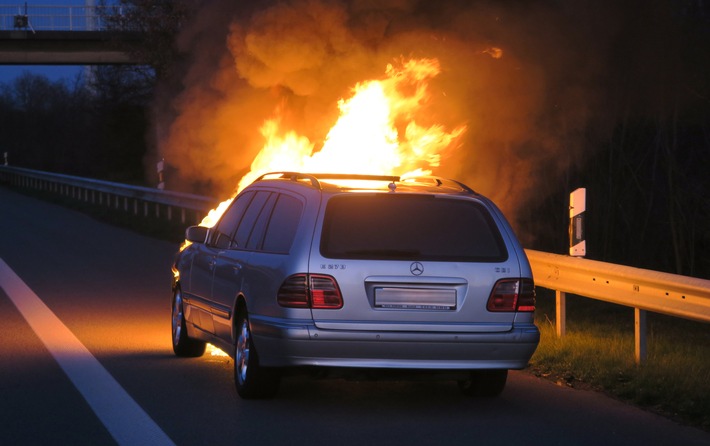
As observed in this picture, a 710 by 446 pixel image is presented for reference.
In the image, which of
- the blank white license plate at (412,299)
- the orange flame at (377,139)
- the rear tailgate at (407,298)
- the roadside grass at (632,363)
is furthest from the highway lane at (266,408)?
the orange flame at (377,139)

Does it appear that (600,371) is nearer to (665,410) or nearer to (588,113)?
(665,410)

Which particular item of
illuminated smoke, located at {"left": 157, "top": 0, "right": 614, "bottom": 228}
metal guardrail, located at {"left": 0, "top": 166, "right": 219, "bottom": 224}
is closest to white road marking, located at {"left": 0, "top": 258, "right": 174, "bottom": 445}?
illuminated smoke, located at {"left": 157, "top": 0, "right": 614, "bottom": 228}

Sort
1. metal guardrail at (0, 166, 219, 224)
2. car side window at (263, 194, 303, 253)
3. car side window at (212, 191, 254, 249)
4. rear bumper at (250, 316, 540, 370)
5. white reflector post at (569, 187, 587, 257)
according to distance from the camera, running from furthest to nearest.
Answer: metal guardrail at (0, 166, 219, 224)
white reflector post at (569, 187, 587, 257)
car side window at (212, 191, 254, 249)
car side window at (263, 194, 303, 253)
rear bumper at (250, 316, 540, 370)

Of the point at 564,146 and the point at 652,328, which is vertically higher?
the point at 564,146

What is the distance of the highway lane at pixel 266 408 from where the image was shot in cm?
763

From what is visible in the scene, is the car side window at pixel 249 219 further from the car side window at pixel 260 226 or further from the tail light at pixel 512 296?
the tail light at pixel 512 296

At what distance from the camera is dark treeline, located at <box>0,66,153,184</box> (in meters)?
61.0

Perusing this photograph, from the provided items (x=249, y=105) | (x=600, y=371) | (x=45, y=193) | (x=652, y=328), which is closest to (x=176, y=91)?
(x=249, y=105)

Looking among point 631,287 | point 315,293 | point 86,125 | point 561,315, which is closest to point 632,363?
point 631,287

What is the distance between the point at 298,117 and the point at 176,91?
8622 mm

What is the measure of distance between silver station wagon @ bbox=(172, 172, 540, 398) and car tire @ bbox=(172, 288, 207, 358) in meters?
1.93

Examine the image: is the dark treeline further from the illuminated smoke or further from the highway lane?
the highway lane

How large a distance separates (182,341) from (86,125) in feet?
225

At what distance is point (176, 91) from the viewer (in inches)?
1016
